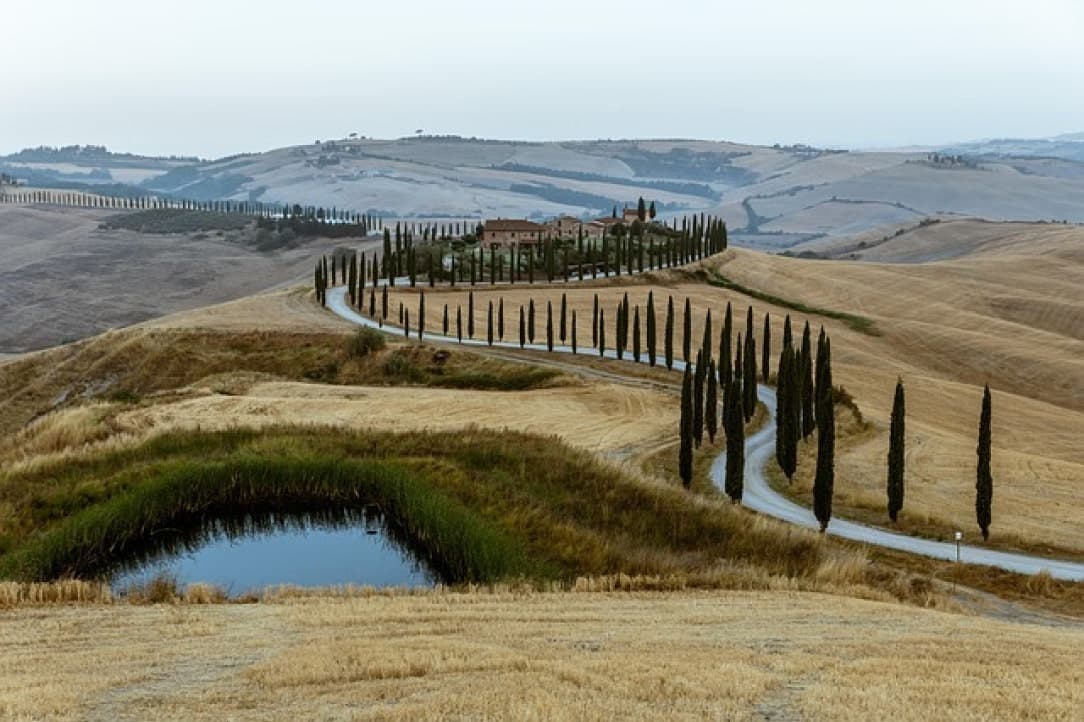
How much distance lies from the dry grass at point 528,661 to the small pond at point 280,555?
25.6ft

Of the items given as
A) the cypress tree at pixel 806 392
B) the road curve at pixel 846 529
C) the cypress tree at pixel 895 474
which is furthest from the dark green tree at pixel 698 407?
the cypress tree at pixel 895 474

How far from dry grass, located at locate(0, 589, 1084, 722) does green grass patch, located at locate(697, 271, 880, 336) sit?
106 metres

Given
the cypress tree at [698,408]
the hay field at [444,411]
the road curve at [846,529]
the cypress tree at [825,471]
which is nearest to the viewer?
the road curve at [846,529]

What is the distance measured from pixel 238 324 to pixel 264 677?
9026 cm

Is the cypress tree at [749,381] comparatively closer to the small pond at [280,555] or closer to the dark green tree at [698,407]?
the dark green tree at [698,407]

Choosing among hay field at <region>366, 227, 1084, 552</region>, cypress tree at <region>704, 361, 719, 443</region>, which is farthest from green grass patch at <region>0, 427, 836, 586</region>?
cypress tree at <region>704, 361, 719, 443</region>

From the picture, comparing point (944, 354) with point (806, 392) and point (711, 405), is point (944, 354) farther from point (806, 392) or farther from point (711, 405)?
point (711, 405)

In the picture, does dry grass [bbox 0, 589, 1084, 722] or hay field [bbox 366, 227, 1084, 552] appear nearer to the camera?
dry grass [bbox 0, 589, 1084, 722]

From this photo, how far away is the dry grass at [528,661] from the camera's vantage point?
20.3 metres

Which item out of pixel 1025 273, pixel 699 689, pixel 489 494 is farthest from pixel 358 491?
pixel 1025 273

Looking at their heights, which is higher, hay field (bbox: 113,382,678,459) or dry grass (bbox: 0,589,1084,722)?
dry grass (bbox: 0,589,1084,722)

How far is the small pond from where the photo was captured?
3988 centimetres

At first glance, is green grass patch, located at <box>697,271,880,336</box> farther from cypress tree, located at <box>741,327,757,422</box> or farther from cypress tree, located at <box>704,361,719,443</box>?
cypress tree, located at <box>704,361,719,443</box>

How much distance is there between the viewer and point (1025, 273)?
191 m
